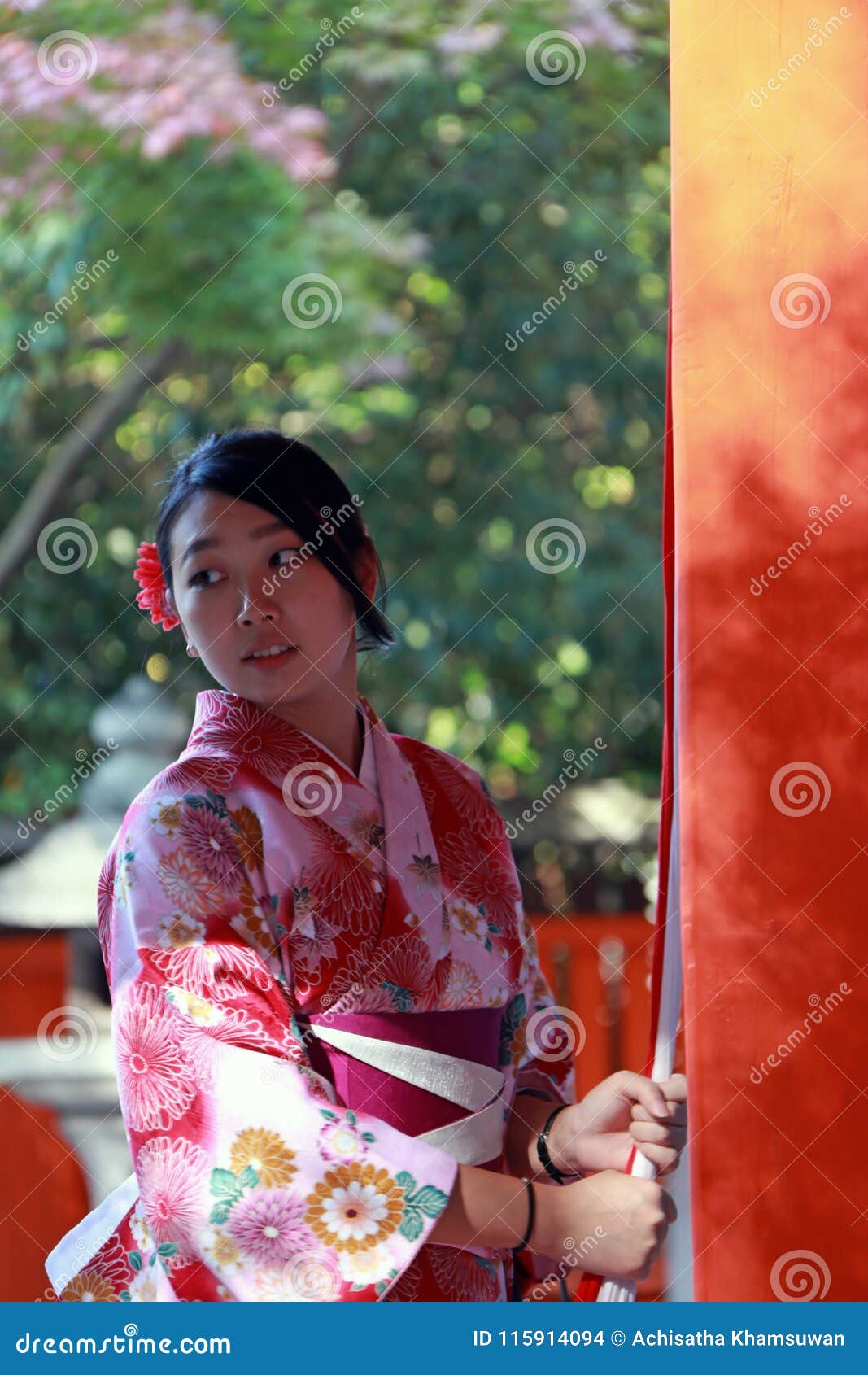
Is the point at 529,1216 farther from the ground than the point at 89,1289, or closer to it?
farther from the ground

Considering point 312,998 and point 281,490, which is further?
point 281,490

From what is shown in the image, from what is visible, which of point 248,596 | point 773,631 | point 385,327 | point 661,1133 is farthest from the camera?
point 385,327

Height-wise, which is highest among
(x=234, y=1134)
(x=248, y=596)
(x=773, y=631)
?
(x=773, y=631)

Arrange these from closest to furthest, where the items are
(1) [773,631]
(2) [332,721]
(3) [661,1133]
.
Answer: (1) [773,631] → (3) [661,1133] → (2) [332,721]

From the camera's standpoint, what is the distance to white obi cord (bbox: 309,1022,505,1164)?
1.45 meters

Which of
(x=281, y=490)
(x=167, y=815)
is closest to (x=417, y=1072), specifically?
(x=167, y=815)

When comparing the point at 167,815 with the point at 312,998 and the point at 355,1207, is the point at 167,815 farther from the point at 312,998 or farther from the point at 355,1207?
the point at 355,1207

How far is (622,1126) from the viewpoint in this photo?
5.22ft

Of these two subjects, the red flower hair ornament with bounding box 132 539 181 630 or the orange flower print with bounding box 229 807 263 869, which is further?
the red flower hair ornament with bounding box 132 539 181 630

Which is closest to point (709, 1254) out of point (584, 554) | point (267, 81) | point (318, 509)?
point (318, 509)

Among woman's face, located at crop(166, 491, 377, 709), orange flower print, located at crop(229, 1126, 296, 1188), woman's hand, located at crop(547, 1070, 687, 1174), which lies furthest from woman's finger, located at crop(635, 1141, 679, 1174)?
woman's face, located at crop(166, 491, 377, 709)

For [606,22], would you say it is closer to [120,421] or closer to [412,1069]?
[120,421]

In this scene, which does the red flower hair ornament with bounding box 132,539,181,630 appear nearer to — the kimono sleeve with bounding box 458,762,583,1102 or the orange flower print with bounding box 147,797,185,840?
the orange flower print with bounding box 147,797,185,840

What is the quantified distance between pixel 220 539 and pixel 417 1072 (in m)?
0.63
